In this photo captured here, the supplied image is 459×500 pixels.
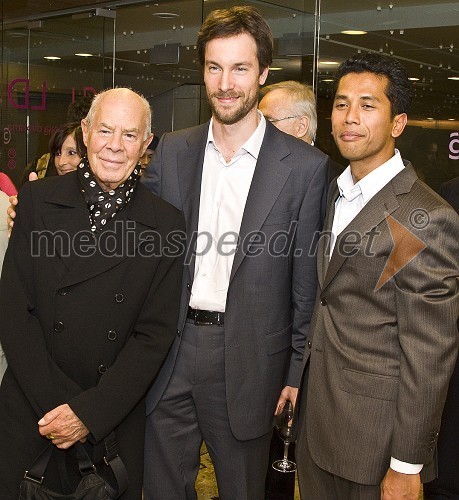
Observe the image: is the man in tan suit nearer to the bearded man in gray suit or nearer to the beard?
the bearded man in gray suit

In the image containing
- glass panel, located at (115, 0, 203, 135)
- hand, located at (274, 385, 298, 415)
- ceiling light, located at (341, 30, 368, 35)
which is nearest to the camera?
hand, located at (274, 385, 298, 415)

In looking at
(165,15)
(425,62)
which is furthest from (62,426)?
(165,15)

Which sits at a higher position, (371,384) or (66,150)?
(66,150)

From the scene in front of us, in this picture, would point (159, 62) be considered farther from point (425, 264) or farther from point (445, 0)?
point (425, 264)

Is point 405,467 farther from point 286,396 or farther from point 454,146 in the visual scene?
point 454,146

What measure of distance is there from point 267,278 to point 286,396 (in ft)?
1.49

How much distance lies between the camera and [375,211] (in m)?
2.11

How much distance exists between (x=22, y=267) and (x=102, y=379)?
0.43 metres

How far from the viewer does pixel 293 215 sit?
2.49m

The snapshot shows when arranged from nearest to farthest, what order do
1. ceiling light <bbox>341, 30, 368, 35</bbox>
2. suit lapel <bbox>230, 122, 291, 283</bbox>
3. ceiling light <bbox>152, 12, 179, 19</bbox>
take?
suit lapel <bbox>230, 122, 291, 283</bbox>
ceiling light <bbox>341, 30, 368, 35</bbox>
ceiling light <bbox>152, 12, 179, 19</bbox>

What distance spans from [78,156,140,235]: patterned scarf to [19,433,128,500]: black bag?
71 cm

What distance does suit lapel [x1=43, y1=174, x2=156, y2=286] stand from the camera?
2.29m

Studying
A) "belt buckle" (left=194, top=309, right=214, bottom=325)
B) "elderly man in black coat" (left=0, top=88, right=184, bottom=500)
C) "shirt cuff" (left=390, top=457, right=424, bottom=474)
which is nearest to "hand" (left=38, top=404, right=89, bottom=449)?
"elderly man in black coat" (left=0, top=88, right=184, bottom=500)

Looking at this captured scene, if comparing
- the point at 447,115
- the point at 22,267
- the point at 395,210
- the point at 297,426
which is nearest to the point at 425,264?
the point at 395,210
